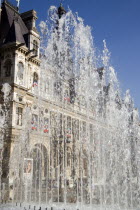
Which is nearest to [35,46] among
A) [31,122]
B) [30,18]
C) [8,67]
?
[30,18]

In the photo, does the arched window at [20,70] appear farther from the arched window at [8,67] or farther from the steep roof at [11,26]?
the steep roof at [11,26]

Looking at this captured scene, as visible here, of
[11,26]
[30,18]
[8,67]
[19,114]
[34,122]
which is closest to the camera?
[19,114]

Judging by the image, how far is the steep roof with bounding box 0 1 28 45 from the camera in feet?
96.5

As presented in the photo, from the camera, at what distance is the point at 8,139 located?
25.4 metres

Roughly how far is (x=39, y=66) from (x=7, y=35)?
5181 millimetres

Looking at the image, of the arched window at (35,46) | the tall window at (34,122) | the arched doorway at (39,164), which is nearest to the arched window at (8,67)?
the arched window at (35,46)

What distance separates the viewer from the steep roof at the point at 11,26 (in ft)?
96.5

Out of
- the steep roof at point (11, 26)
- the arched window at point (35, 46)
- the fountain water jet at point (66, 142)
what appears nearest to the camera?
the fountain water jet at point (66, 142)

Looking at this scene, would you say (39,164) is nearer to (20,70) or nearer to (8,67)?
(20,70)

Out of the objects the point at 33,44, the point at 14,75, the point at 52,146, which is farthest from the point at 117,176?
the point at 33,44

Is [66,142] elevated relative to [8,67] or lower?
lower

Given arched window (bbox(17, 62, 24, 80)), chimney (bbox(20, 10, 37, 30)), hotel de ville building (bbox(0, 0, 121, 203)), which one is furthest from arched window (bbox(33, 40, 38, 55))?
arched window (bbox(17, 62, 24, 80))

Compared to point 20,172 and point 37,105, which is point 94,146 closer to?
point 37,105

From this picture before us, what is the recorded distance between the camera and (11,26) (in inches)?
Answer: 1199
